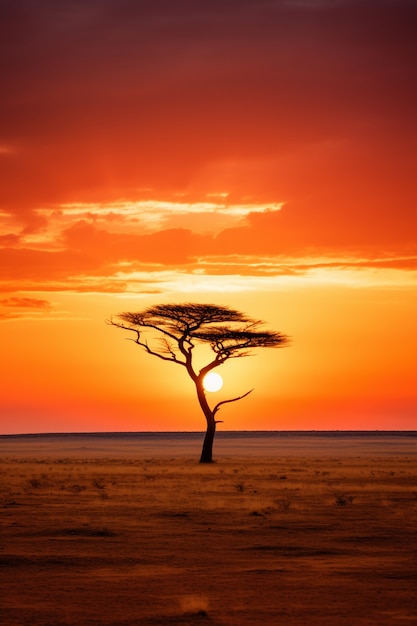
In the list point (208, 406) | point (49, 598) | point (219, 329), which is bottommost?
point (49, 598)

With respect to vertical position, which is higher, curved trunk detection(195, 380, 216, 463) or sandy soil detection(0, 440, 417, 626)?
curved trunk detection(195, 380, 216, 463)

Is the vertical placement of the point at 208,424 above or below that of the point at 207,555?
above

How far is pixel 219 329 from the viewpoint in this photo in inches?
2571

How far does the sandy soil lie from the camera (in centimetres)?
1433

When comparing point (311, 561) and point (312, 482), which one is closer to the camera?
point (311, 561)

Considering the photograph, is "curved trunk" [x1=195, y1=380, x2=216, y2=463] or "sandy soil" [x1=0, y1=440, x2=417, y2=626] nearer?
"sandy soil" [x1=0, y1=440, x2=417, y2=626]

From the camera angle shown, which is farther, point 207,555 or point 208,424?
point 208,424

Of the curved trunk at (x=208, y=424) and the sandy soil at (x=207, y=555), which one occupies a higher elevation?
the curved trunk at (x=208, y=424)

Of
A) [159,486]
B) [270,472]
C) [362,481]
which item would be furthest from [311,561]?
[270,472]

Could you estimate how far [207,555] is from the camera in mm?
19984

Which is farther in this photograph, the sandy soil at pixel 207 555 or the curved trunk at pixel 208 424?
the curved trunk at pixel 208 424

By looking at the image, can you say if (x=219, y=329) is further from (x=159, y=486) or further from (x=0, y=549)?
(x=0, y=549)

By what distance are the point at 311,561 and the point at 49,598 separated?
588 centimetres

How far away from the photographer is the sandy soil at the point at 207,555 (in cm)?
1433
